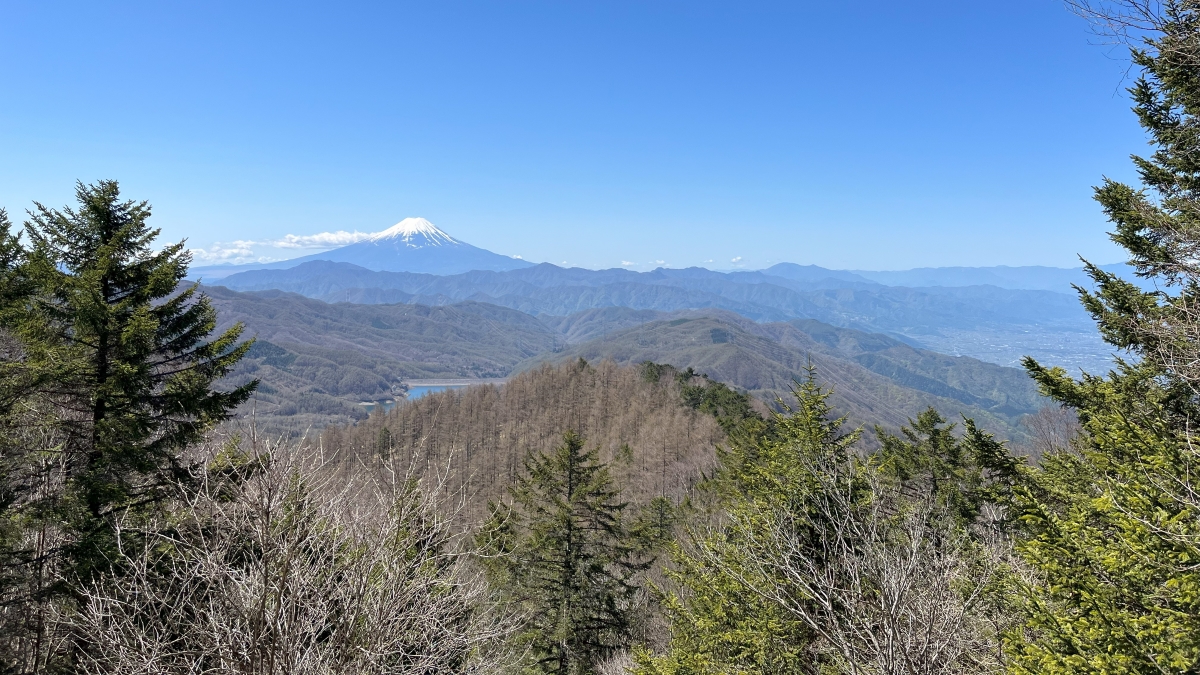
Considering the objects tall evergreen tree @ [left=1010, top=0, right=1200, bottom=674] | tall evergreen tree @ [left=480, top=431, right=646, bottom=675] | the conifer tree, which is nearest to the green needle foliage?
the conifer tree

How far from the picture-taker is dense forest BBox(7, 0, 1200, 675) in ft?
15.9

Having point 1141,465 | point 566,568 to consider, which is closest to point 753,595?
point 1141,465

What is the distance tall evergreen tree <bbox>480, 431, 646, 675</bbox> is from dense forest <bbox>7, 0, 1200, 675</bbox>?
704 centimetres

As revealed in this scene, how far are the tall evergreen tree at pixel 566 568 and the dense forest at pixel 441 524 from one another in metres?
7.04

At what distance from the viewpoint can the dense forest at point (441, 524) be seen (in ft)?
15.9

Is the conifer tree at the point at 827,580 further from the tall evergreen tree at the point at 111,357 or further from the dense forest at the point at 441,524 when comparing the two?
the tall evergreen tree at the point at 111,357

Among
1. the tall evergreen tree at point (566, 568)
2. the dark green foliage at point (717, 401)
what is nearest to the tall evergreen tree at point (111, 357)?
the tall evergreen tree at point (566, 568)

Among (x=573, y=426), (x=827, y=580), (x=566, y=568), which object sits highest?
(x=827, y=580)

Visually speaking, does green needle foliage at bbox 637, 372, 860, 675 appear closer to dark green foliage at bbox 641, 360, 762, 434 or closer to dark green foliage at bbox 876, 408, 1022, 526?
dark green foliage at bbox 876, 408, 1022, 526

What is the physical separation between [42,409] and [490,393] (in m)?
84.5

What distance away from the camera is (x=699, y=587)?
371 inches

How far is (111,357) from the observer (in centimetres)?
893

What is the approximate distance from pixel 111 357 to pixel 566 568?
42.3ft

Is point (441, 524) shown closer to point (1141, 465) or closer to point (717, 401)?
point (1141, 465)
